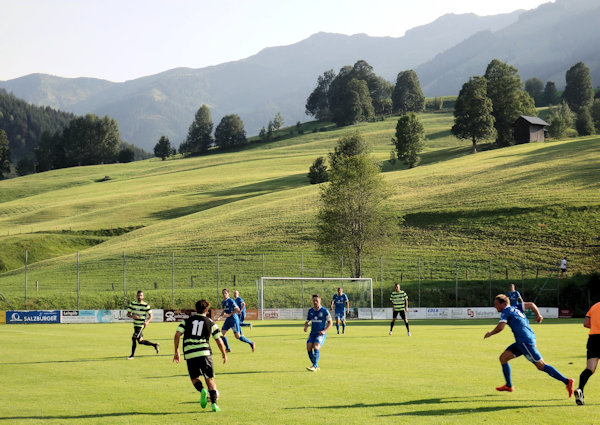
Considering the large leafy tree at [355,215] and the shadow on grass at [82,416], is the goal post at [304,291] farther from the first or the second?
the shadow on grass at [82,416]

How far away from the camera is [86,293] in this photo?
54094 mm

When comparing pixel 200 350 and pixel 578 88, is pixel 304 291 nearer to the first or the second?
pixel 200 350

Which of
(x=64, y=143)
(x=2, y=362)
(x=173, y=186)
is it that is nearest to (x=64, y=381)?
(x=2, y=362)

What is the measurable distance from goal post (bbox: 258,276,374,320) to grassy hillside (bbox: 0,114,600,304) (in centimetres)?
341

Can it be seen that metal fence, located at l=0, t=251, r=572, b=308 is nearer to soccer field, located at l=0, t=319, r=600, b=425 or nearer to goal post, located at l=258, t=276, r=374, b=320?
goal post, located at l=258, t=276, r=374, b=320

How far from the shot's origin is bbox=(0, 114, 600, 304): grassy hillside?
64.1m

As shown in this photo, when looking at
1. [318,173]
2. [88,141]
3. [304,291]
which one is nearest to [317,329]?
[304,291]

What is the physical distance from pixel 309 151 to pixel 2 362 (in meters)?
143

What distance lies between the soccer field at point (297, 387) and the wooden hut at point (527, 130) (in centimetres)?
10858

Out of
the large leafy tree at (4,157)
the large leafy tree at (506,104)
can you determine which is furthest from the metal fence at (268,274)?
the large leafy tree at (4,157)

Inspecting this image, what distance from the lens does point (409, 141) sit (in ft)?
408

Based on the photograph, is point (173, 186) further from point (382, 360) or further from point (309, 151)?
point (382, 360)

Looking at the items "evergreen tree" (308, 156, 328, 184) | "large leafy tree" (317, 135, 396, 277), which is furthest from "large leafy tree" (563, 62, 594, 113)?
"large leafy tree" (317, 135, 396, 277)

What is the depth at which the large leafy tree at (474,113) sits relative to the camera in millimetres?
125125
